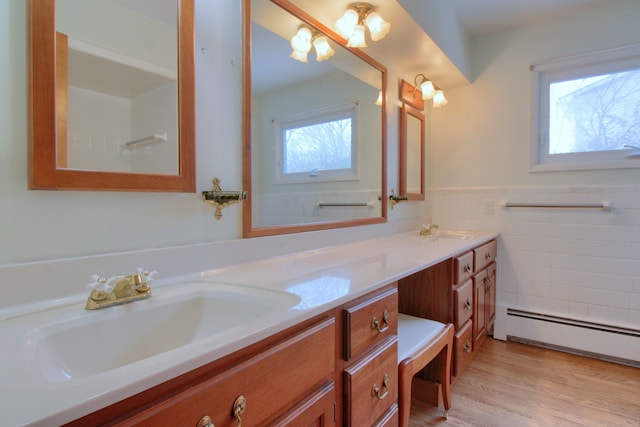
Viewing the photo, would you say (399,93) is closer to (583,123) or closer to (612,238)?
(583,123)

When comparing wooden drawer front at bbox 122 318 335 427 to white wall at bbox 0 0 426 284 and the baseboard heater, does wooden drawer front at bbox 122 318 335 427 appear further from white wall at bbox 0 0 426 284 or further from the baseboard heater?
the baseboard heater

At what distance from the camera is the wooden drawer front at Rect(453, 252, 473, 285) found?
5.46 ft

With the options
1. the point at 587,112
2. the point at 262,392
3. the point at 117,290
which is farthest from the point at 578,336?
the point at 117,290

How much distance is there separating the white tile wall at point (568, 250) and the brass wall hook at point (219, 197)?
2.24 metres

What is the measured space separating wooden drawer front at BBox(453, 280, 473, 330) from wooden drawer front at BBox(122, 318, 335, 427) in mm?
1060

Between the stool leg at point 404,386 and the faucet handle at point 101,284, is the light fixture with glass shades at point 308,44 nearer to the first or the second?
the faucet handle at point 101,284

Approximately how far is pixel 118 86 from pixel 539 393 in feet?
7.95

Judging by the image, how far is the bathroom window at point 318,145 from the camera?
1.50 meters

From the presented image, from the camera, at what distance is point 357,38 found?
1597 mm

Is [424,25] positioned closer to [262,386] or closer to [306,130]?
[306,130]

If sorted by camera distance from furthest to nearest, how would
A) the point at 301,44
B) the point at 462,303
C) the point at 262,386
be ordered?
1. the point at 462,303
2. the point at 301,44
3. the point at 262,386

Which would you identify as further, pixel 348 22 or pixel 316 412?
pixel 348 22

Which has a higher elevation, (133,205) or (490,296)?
(133,205)

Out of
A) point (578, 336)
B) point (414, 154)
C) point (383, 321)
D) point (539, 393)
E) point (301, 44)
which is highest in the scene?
point (301, 44)
